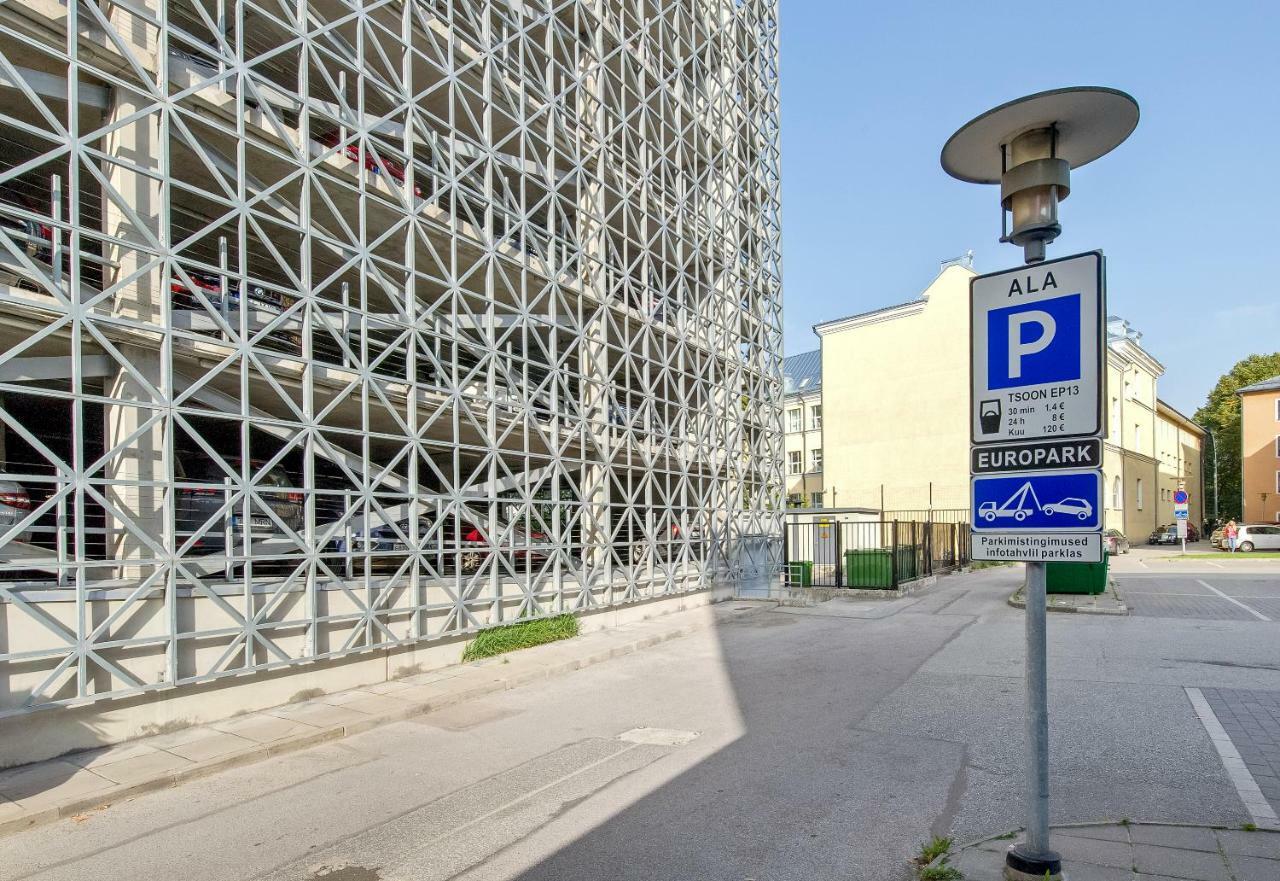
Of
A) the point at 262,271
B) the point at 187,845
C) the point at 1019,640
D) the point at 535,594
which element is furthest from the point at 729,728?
the point at 262,271

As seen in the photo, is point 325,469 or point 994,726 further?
point 325,469

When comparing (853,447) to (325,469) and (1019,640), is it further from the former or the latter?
(325,469)

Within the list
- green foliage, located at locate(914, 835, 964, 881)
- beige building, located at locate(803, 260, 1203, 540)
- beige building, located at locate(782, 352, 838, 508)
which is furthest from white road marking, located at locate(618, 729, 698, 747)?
beige building, located at locate(782, 352, 838, 508)

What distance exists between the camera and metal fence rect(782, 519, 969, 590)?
1984cm

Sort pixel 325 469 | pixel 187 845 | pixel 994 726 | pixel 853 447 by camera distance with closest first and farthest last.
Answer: pixel 187 845 → pixel 994 726 → pixel 325 469 → pixel 853 447

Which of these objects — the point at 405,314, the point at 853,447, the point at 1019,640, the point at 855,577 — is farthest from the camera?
the point at 853,447

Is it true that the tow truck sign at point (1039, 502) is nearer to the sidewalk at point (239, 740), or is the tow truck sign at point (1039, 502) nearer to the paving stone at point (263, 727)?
the sidewalk at point (239, 740)

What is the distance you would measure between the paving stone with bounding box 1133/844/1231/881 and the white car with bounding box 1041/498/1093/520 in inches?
78.4

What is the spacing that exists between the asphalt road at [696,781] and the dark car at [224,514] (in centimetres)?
289

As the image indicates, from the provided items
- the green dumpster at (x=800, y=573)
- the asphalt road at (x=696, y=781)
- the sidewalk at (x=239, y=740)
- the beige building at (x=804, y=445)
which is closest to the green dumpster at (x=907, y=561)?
the green dumpster at (x=800, y=573)

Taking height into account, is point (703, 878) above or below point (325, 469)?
below

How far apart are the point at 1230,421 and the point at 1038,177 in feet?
254

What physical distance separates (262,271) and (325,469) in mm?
3508

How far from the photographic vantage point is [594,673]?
35.7 ft
